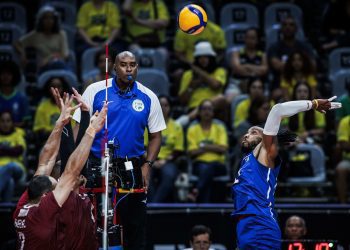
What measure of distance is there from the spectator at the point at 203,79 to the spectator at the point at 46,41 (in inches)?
87.5

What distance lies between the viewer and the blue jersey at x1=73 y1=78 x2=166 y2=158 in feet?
38.3

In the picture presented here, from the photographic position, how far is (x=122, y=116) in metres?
11.7

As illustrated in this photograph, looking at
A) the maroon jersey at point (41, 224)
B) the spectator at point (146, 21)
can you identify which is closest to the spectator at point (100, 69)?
the spectator at point (146, 21)

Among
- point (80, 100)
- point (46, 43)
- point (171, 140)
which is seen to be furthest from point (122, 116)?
point (46, 43)

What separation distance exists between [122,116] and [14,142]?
4835 millimetres

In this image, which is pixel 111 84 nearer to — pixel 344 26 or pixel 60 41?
pixel 60 41

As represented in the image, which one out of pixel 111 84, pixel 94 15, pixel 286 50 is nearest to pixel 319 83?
pixel 286 50

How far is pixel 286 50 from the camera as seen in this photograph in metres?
18.2

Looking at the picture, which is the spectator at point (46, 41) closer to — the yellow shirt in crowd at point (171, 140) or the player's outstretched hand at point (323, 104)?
the yellow shirt in crowd at point (171, 140)

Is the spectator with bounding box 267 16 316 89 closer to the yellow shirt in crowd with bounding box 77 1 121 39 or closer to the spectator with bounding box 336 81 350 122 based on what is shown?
the spectator with bounding box 336 81 350 122

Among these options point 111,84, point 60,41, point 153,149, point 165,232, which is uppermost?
point 60,41

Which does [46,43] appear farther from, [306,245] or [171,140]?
[306,245]

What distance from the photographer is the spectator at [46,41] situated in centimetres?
1802

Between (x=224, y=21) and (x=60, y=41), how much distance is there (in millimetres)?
3302
